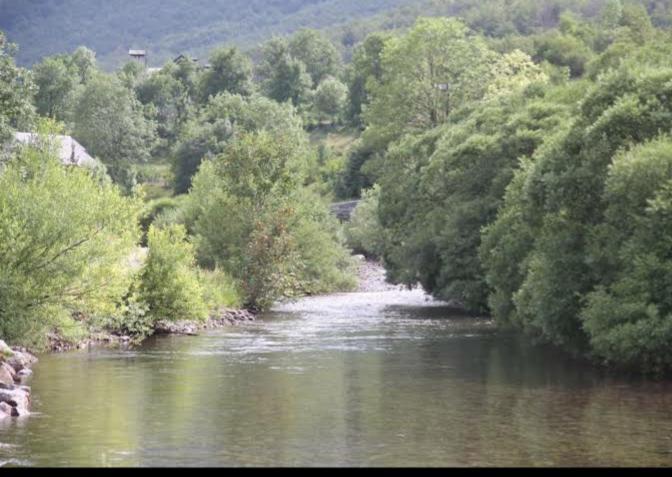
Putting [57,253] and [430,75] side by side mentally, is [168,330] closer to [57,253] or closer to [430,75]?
[57,253]

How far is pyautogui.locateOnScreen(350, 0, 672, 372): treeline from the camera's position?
40.9 metres

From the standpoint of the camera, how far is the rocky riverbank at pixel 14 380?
3344cm

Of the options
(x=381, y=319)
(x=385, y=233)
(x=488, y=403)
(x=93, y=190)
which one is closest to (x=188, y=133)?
(x=385, y=233)

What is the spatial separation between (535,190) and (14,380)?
21.5 meters

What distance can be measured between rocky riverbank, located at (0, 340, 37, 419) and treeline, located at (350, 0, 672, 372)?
19525 mm

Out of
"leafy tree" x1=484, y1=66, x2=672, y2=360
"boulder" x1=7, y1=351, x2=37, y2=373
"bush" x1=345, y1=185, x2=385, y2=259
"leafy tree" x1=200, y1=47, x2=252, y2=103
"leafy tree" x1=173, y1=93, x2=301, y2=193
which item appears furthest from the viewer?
"leafy tree" x1=200, y1=47, x2=252, y2=103

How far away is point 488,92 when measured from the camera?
9806 cm

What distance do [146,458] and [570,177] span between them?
23074 millimetres

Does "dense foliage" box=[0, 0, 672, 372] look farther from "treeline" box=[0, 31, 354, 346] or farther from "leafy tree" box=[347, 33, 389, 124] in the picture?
"leafy tree" box=[347, 33, 389, 124]

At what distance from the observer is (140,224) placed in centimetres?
9138

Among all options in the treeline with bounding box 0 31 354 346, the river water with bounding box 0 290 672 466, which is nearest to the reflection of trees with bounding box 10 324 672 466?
the river water with bounding box 0 290 672 466

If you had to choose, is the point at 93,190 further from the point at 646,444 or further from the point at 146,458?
the point at 646,444

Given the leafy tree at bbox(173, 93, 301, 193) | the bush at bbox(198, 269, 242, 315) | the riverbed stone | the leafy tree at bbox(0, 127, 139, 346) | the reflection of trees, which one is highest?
the leafy tree at bbox(173, 93, 301, 193)

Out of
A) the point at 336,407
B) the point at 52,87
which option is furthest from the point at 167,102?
the point at 336,407
